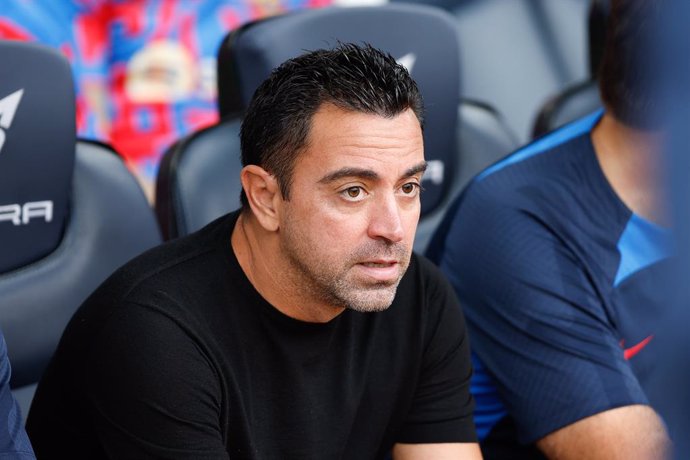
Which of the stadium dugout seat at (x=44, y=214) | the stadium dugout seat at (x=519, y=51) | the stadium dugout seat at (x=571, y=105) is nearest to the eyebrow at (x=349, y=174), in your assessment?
the stadium dugout seat at (x=44, y=214)

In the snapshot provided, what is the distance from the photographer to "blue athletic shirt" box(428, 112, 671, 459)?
1.26 meters

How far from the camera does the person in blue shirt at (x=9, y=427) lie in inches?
36.3

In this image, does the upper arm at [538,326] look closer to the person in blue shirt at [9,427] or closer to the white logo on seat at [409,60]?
the white logo on seat at [409,60]

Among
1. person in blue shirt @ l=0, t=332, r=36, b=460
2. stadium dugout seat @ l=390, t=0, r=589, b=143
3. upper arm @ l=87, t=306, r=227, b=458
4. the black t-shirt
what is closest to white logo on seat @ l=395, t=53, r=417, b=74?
the black t-shirt

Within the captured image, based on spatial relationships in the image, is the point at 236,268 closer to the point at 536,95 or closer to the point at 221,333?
the point at 221,333

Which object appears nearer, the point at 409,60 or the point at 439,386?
the point at 439,386

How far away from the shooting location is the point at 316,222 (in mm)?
1050

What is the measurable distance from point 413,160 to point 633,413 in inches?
16.0

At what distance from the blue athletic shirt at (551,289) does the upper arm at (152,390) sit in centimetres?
42

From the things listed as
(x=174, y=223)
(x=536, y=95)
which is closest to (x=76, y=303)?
(x=174, y=223)

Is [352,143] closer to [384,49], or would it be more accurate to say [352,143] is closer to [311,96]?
[311,96]

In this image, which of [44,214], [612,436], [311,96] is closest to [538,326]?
[612,436]

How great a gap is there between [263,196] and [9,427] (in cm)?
34

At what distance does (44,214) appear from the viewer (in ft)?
4.00
